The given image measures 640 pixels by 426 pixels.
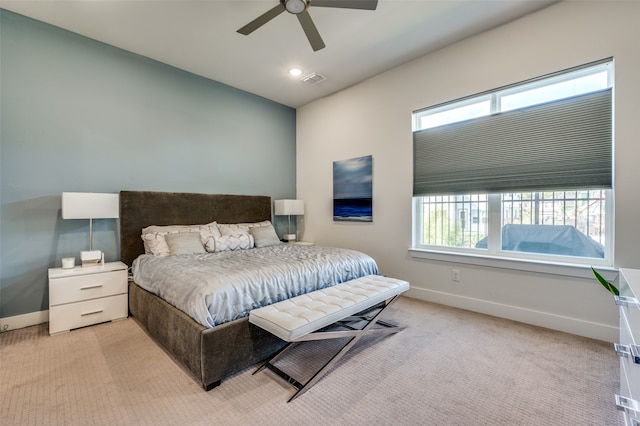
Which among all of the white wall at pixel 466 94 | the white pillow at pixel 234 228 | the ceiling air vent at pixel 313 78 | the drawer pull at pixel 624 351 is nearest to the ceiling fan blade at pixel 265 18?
the ceiling air vent at pixel 313 78

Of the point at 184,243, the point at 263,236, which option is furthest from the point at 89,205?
the point at 263,236

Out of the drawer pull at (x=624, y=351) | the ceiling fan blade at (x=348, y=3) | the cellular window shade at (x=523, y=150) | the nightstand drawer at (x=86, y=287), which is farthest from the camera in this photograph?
the nightstand drawer at (x=86, y=287)

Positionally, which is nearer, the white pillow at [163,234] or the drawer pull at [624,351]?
the drawer pull at [624,351]

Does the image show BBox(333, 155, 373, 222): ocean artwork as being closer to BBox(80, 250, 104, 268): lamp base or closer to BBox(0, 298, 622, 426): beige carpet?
BBox(0, 298, 622, 426): beige carpet

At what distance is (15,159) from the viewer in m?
2.66

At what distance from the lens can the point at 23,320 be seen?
269 cm

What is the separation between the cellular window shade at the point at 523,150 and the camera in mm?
2391

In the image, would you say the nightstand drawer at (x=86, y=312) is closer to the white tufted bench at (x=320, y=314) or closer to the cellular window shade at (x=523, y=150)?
the white tufted bench at (x=320, y=314)

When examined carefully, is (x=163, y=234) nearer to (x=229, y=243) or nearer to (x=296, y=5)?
(x=229, y=243)

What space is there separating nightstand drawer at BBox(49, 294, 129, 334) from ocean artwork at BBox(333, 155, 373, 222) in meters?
3.01

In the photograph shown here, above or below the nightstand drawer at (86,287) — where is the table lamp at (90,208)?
above

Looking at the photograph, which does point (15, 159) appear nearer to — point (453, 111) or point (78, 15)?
point (78, 15)

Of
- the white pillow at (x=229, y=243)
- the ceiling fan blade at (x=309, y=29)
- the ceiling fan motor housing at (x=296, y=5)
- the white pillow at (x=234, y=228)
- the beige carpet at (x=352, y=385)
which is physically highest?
the ceiling fan motor housing at (x=296, y=5)

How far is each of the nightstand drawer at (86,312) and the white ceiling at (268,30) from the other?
111 inches
